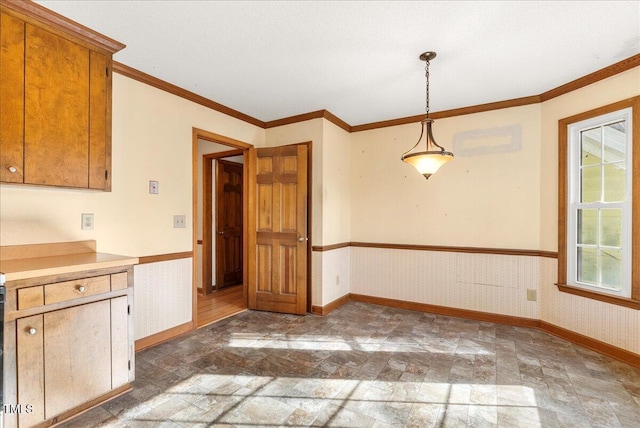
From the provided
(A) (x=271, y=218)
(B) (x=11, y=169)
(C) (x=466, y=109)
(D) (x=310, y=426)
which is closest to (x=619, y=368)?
(D) (x=310, y=426)

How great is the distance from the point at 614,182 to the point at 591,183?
0.66 ft

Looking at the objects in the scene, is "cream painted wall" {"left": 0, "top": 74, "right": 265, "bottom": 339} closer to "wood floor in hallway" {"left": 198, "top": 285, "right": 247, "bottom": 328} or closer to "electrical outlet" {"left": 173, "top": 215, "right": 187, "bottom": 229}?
"electrical outlet" {"left": 173, "top": 215, "right": 187, "bottom": 229}

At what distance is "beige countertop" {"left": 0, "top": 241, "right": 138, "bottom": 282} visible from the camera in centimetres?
167

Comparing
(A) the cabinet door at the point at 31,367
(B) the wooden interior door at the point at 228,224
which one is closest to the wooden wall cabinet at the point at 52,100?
(A) the cabinet door at the point at 31,367

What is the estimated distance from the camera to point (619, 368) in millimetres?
2479

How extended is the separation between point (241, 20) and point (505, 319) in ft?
12.8

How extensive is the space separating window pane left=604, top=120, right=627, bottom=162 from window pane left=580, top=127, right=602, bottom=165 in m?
0.06

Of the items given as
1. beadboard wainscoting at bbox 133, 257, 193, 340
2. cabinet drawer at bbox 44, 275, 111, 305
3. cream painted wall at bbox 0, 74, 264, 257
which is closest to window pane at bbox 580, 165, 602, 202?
cream painted wall at bbox 0, 74, 264, 257

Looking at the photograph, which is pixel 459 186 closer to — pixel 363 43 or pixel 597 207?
pixel 597 207

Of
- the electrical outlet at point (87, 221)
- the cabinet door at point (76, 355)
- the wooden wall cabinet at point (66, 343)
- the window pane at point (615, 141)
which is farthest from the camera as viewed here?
the window pane at point (615, 141)

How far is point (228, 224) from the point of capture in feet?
17.1

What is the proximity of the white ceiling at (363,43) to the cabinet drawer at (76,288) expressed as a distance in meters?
1.70

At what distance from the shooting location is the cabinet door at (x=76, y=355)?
1.74 meters

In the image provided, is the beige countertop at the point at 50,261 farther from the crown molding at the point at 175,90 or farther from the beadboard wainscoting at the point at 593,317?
the beadboard wainscoting at the point at 593,317
